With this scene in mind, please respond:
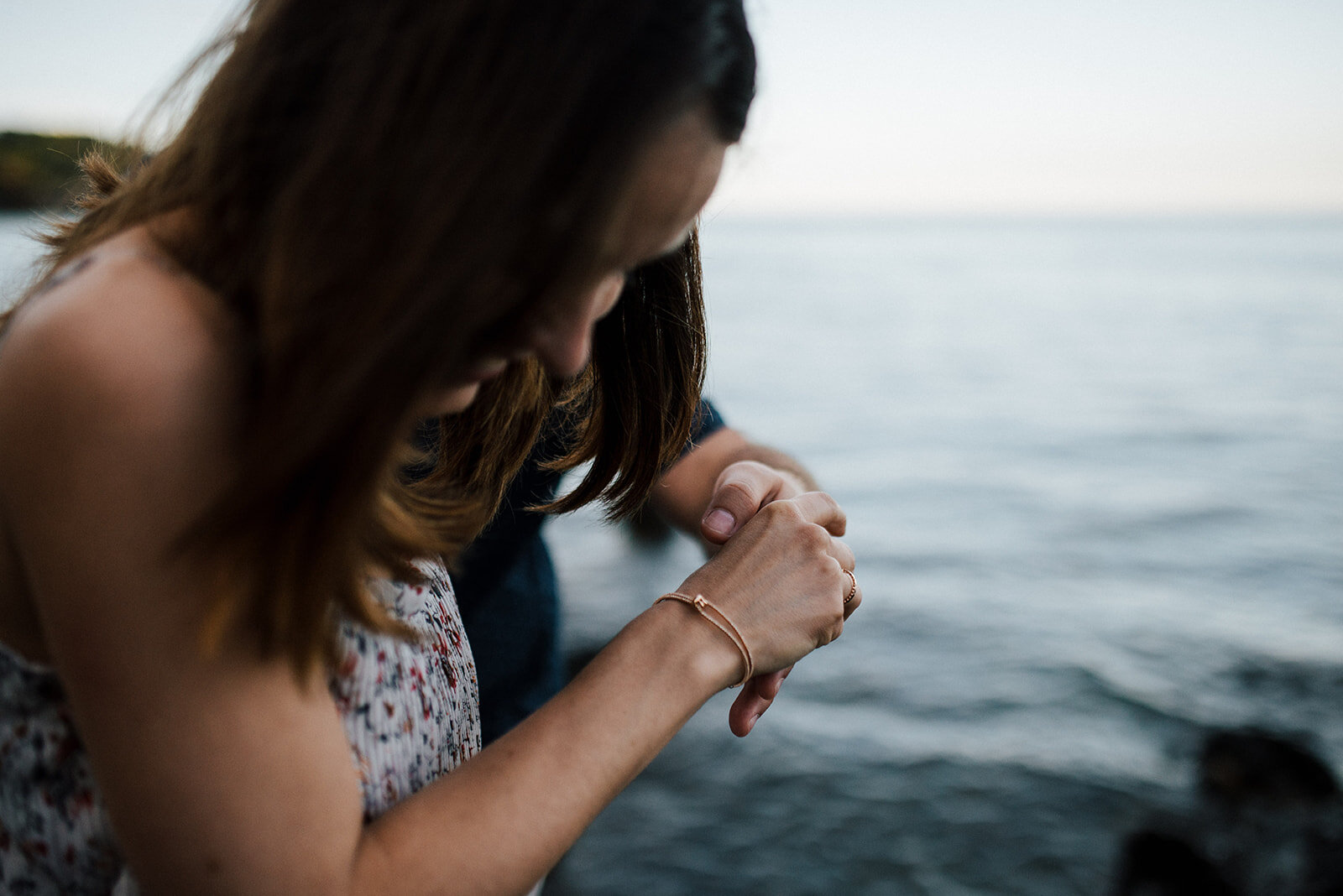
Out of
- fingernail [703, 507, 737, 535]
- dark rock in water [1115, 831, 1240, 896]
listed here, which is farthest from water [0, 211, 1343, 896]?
fingernail [703, 507, 737, 535]

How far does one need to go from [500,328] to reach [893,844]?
4.43 meters

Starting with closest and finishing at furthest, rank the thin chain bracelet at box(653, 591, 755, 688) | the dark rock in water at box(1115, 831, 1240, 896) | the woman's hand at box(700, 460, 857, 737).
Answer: the thin chain bracelet at box(653, 591, 755, 688) → the woman's hand at box(700, 460, 857, 737) → the dark rock in water at box(1115, 831, 1240, 896)

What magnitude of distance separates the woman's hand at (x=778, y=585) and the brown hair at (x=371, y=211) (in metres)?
0.65

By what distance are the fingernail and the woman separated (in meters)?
0.74

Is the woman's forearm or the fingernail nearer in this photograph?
the woman's forearm

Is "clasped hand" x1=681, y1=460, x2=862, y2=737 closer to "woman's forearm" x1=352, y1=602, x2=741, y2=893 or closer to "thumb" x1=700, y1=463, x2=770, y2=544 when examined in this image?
"thumb" x1=700, y1=463, x2=770, y2=544

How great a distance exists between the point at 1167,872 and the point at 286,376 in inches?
191

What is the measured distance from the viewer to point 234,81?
104 cm

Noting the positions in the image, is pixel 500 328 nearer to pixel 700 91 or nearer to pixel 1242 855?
pixel 700 91

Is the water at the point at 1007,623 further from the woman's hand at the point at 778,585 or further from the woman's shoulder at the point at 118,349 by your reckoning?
the woman's hand at the point at 778,585

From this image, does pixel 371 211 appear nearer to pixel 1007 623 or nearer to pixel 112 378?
pixel 112 378

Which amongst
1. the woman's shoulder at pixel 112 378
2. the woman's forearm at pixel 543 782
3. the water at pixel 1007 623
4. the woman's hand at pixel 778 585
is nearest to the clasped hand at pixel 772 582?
the woman's hand at pixel 778 585

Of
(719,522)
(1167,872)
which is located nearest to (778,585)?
(719,522)

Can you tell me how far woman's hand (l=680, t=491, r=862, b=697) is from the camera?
4.94ft
